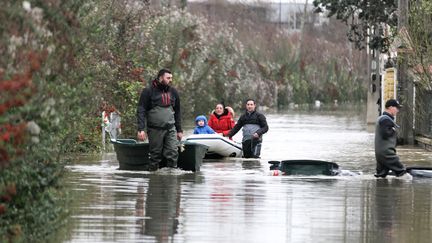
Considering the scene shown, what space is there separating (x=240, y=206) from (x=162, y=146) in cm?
522

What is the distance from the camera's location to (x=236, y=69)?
6562cm

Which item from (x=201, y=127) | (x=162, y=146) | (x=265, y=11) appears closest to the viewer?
(x=162, y=146)

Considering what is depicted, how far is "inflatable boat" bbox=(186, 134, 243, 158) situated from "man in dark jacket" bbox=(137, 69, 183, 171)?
408cm

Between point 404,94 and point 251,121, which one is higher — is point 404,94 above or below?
above

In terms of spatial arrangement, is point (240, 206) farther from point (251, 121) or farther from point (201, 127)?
→ point (251, 121)

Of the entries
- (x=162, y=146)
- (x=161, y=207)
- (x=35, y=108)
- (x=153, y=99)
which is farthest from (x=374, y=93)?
(x=35, y=108)

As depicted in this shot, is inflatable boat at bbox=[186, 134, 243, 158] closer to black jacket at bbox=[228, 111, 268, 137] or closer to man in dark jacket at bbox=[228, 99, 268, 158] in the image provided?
man in dark jacket at bbox=[228, 99, 268, 158]

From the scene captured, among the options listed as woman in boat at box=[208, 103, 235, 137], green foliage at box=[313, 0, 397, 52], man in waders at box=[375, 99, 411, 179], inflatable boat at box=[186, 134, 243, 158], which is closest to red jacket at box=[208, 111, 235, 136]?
woman in boat at box=[208, 103, 235, 137]

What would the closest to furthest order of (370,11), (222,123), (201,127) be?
(201,127) < (222,123) < (370,11)

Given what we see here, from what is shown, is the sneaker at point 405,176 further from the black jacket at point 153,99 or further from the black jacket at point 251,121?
the black jacket at point 251,121

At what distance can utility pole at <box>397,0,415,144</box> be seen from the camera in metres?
34.0

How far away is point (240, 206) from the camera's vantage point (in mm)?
16766

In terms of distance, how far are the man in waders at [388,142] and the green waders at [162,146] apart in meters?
3.29

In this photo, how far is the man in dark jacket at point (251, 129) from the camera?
2798cm
